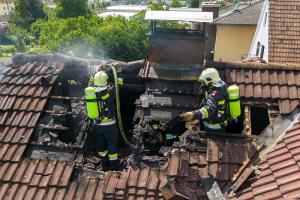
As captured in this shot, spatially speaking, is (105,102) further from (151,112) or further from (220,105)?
(220,105)

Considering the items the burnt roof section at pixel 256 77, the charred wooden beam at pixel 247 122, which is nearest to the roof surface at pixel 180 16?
the burnt roof section at pixel 256 77

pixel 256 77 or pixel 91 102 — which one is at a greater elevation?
pixel 256 77

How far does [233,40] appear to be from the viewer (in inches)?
1083

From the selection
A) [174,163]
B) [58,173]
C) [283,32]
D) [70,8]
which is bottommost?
[58,173]

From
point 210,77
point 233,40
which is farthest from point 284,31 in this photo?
point 210,77

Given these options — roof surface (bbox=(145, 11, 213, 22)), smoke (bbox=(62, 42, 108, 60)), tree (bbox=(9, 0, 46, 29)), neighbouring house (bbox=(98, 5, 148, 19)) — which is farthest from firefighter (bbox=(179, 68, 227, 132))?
tree (bbox=(9, 0, 46, 29))

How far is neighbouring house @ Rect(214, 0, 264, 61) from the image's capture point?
26.5 meters

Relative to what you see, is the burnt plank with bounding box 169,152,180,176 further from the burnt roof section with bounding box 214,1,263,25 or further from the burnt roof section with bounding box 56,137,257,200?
the burnt roof section with bounding box 214,1,263,25

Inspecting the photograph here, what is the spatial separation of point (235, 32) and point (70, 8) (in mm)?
19104

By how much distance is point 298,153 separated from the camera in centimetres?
495

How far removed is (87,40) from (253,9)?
15527 millimetres

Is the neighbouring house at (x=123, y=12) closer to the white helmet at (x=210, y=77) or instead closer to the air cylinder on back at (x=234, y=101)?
the white helmet at (x=210, y=77)

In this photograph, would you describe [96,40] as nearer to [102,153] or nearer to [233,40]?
[233,40]

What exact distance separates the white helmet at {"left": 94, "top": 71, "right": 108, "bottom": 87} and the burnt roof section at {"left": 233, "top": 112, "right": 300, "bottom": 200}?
3.28 meters
